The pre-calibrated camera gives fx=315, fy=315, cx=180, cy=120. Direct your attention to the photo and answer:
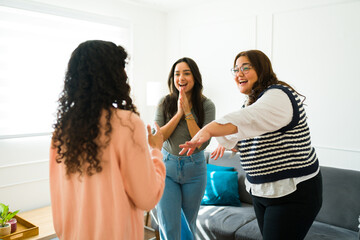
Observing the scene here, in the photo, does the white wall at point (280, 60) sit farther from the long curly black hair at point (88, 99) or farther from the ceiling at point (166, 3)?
the long curly black hair at point (88, 99)

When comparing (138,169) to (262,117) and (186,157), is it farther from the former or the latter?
(186,157)

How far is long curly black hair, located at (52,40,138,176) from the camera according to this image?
1007 millimetres

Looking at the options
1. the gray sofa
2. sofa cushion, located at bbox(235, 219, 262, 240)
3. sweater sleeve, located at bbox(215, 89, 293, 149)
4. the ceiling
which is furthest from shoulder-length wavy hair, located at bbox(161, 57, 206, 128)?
the ceiling

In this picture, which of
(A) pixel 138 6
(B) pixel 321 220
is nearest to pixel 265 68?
(B) pixel 321 220

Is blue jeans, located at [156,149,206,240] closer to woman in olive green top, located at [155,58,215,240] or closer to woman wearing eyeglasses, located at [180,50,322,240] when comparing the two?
woman in olive green top, located at [155,58,215,240]

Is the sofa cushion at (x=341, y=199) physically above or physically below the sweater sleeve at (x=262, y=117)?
below

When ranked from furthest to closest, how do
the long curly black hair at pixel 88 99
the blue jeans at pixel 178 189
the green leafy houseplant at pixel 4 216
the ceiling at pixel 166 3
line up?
1. the ceiling at pixel 166 3
2. the green leafy houseplant at pixel 4 216
3. the blue jeans at pixel 178 189
4. the long curly black hair at pixel 88 99

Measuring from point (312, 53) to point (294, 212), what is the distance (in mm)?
2299

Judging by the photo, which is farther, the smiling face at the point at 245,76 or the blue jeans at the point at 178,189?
the blue jeans at the point at 178,189

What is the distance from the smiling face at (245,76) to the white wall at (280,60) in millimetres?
1895

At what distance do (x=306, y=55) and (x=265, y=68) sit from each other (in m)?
1.99

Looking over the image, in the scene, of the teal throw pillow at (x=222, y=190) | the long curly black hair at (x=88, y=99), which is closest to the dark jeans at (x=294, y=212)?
the long curly black hair at (x=88, y=99)

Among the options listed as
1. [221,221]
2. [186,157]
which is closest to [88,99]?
[186,157]

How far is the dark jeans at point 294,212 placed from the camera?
1.37m
